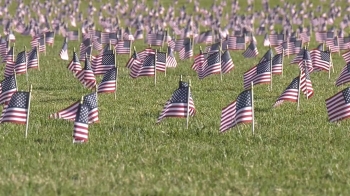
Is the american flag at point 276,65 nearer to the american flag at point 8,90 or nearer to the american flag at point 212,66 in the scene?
the american flag at point 212,66

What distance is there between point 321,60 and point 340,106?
45.1ft

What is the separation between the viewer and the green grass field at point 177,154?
14.8m

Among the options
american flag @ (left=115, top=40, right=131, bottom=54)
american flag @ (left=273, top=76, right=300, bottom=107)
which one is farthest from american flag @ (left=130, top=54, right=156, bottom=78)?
american flag @ (left=115, top=40, right=131, bottom=54)

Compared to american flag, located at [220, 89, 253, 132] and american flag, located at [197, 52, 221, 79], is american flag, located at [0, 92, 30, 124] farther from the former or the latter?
american flag, located at [197, 52, 221, 79]

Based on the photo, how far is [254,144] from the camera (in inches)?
741

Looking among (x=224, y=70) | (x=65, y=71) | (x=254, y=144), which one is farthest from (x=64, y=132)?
(x=65, y=71)

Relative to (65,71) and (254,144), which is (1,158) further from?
(65,71)

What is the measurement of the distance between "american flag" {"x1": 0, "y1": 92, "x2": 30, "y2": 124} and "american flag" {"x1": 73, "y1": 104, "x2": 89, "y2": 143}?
155 centimetres

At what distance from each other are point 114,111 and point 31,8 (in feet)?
229

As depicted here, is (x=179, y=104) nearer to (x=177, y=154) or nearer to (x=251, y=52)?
(x=177, y=154)

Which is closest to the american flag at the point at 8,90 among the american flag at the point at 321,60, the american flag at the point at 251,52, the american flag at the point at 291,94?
the american flag at the point at 291,94

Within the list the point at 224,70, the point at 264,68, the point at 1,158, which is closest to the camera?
the point at 1,158

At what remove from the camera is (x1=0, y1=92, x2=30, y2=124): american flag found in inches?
739

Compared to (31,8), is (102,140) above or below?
below
